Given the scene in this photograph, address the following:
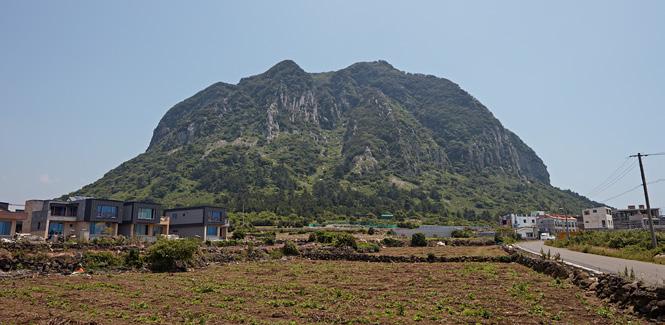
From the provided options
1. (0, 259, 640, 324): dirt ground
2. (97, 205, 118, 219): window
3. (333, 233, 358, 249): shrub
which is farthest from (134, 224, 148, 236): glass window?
(0, 259, 640, 324): dirt ground

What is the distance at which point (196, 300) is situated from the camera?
18125 millimetres

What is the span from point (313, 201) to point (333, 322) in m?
130

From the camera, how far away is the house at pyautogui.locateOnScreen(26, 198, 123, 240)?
5897 centimetres

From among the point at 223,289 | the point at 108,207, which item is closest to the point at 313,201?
the point at 108,207

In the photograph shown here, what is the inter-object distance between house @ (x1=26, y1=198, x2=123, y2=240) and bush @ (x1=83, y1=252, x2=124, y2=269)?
91.8 feet

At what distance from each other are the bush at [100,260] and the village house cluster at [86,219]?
76.6ft

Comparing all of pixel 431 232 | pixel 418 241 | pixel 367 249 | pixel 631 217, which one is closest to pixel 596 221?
pixel 631 217

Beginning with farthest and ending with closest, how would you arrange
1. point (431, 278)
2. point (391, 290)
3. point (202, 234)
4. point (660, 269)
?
point (202, 234) → point (431, 278) → point (660, 269) → point (391, 290)

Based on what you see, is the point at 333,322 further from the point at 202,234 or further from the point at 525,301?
the point at 202,234

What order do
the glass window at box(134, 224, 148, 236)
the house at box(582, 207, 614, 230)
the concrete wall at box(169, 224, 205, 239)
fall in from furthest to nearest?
the house at box(582, 207, 614, 230) → the concrete wall at box(169, 224, 205, 239) → the glass window at box(134, 224, 148, 236)

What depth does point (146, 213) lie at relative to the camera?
67.4 m

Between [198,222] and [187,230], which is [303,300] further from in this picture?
[187,230]

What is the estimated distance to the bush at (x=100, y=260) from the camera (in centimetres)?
3186

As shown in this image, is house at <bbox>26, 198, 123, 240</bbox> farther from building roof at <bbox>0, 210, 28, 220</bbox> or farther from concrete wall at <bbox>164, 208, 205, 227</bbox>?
concrete wall at <bbox>164, 208, 205, 227</bbox>
